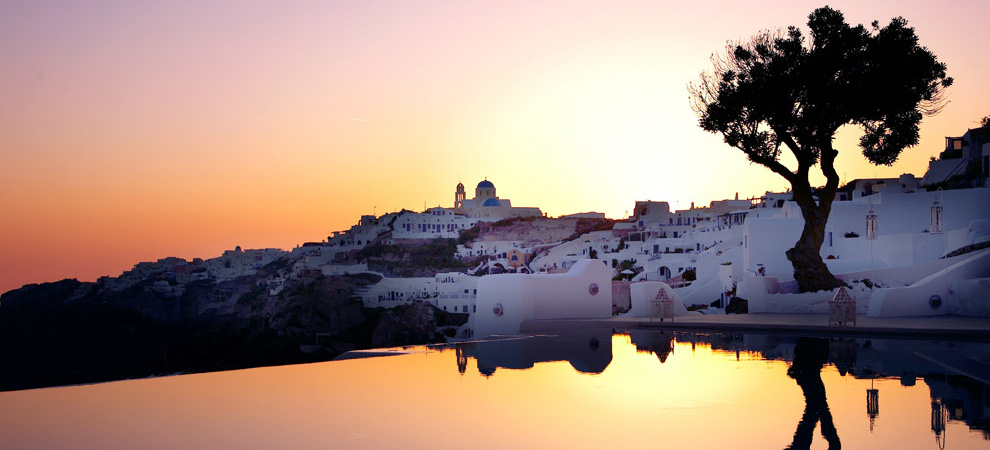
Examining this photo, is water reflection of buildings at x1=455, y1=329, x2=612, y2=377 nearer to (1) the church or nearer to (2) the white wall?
(2) the white wall

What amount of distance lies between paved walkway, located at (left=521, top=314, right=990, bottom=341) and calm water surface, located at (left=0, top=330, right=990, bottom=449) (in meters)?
1.63

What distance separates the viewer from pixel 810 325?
15609mm

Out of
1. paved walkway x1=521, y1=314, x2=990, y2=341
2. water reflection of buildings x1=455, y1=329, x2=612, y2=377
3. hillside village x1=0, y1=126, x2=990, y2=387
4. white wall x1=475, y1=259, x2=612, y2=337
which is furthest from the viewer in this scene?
hillside village x1=0, y1=126, x2=990, y2=387

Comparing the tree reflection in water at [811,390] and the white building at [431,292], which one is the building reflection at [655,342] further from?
the white building at [431,292]

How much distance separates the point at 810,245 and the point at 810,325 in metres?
6.66

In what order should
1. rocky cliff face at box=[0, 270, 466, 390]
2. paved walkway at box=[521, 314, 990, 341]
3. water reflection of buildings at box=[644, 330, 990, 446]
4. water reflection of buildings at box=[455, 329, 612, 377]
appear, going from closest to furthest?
water reflection of buildings at box=[644, 330, 990, 446] < water reflection of buildings at box=[455, 329, 612, 377] < paved walkway at box=[521, 314, 990, 341] < rocky cliff face at box=[0, 270, 466, 390]

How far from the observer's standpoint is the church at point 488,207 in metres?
108

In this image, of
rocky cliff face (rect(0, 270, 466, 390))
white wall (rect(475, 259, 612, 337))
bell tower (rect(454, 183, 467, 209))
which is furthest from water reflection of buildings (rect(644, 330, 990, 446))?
bell tower (rect(454, 183, 467, 209))

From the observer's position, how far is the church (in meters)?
108

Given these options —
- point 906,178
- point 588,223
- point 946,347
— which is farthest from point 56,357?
point 946,347

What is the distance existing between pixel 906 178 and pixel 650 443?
4730cm

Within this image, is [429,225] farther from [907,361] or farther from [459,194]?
[907,361]

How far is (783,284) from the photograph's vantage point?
23.5 m

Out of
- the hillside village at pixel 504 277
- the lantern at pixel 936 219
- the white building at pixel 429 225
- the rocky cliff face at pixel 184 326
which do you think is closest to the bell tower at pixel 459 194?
the hillside village at pixel 504 277
